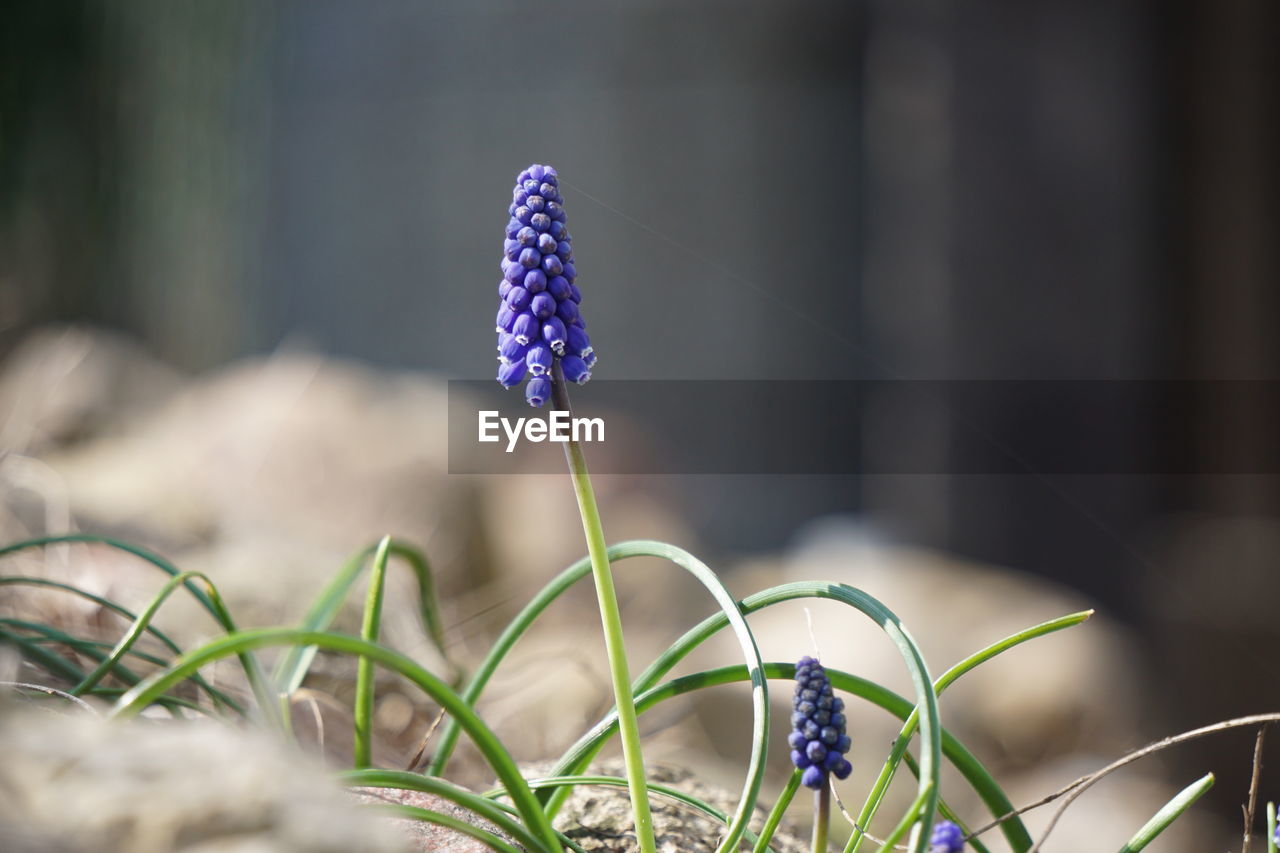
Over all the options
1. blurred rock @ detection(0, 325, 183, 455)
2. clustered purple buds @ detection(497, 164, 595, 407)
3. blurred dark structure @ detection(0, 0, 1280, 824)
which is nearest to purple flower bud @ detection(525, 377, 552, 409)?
clustered purple buds @ detection(497, 164, 595, 407)

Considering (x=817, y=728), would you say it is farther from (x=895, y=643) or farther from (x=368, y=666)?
(x=368, y=666)

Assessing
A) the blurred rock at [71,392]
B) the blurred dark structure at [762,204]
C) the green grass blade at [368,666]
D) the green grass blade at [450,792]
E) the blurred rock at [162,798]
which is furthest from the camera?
the blurred dark structure at [762,204]

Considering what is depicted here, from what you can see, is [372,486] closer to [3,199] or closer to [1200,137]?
[1200,137]

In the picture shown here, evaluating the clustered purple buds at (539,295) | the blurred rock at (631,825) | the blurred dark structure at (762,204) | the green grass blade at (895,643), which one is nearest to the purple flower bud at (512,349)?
the clustered purple buds at (539,295)

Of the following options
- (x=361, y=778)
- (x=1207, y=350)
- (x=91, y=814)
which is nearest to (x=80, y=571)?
(x=361, y=778)

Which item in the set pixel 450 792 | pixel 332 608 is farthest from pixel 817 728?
pixel 332 608

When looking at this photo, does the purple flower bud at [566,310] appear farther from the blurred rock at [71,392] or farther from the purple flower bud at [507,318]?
the blurred rock at [71,392]
